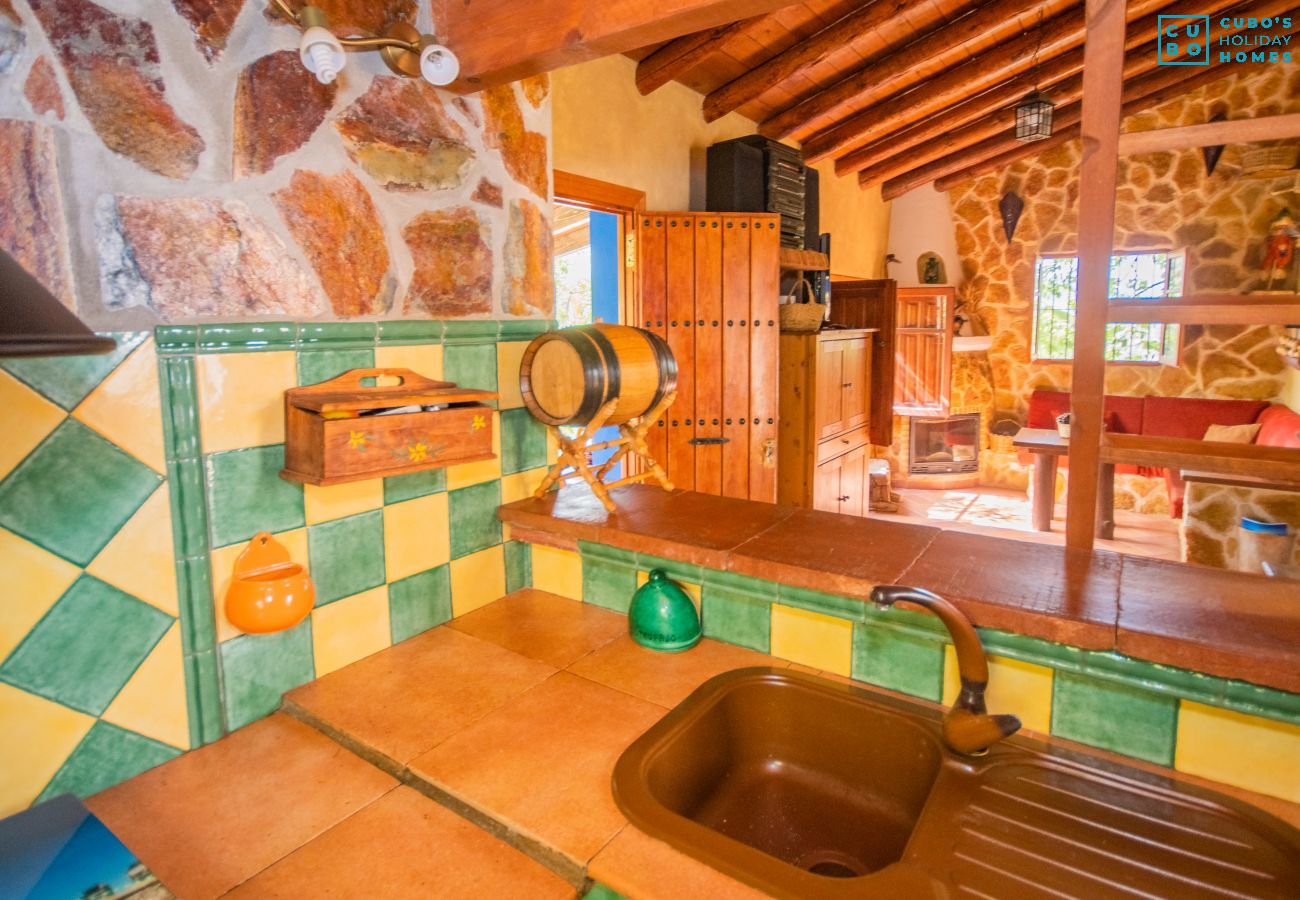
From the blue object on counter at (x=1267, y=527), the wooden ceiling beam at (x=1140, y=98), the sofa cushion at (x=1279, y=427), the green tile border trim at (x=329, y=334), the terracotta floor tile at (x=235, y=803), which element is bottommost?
the blue object on counter at (x=1267, y=527)

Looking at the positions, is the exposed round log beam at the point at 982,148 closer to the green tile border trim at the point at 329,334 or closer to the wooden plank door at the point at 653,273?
the wooden plank door at the point at 653,273

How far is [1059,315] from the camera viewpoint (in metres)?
6.82

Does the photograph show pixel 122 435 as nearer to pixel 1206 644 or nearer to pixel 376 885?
pixel 376 885

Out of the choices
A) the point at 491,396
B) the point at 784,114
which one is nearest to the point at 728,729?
the point at 491,396

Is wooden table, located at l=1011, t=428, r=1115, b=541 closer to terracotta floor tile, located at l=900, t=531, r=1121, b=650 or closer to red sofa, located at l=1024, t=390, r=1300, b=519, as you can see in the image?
red sofa, located at l=1024, t=390, r=1300, b=519

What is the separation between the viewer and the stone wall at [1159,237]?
5844 mm

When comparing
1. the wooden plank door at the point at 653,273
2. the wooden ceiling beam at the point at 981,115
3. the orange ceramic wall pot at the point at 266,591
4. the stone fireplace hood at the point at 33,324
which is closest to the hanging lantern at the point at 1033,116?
the wooden ceiling beam at the point at 981,115

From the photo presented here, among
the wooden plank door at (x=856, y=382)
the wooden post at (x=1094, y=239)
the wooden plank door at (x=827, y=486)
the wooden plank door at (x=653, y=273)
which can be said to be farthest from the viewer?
the wooden plank door at (x=856, y=382)

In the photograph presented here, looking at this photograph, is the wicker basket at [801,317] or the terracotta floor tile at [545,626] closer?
the terracotta floor tile at [545,626]

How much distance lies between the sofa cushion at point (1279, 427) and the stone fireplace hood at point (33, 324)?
5.30 meters

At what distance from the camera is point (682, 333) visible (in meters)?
3.54

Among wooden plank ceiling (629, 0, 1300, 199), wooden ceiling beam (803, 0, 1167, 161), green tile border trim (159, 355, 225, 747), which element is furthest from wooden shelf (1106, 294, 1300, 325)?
wooden ceiling beam (803, 0, 1167, 161)

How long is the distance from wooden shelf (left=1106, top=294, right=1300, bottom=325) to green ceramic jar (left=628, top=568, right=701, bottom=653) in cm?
87

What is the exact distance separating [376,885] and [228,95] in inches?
43.5
